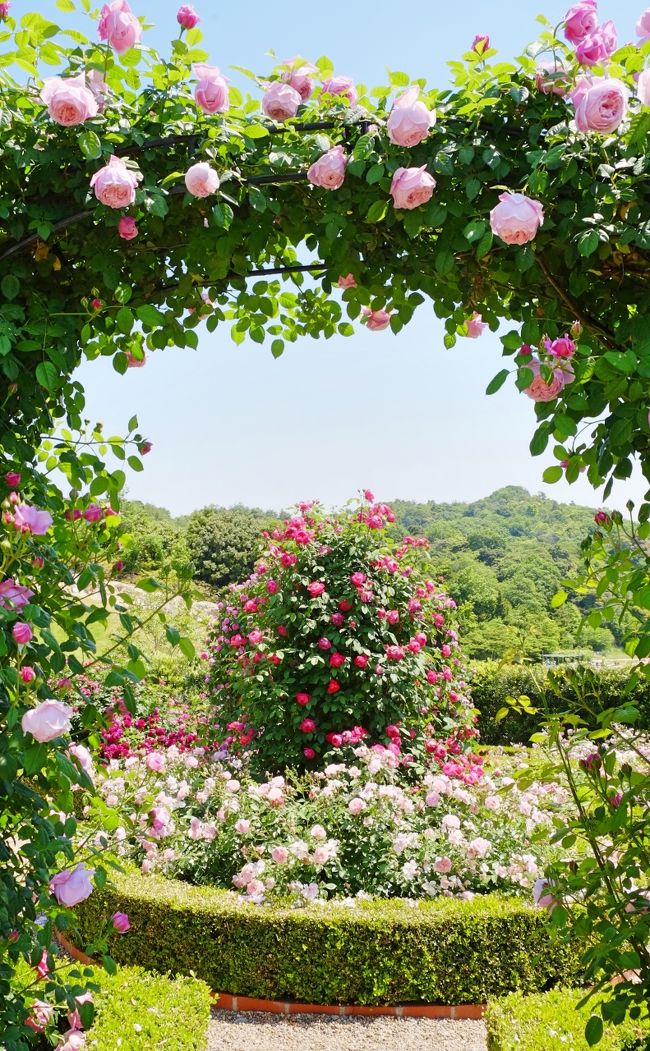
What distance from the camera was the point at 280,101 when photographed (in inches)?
72.9

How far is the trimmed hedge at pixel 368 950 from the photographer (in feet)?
11.8

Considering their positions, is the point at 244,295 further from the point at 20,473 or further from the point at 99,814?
the point at 99,814

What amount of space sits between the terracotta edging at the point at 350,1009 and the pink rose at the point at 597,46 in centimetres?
350

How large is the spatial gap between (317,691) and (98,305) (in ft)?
12.8

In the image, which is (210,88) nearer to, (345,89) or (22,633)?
(345,89)

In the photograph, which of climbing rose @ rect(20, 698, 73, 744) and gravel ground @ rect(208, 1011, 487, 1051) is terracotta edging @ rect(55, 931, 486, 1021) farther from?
climbing rose @ rect(20, 698, 73, 744)

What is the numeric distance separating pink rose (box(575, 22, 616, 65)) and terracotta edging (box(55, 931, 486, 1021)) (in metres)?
3.50

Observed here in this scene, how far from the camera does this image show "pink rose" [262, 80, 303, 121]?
185 cm

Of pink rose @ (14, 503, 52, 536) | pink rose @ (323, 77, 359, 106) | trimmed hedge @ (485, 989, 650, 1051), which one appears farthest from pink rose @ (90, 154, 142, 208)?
trimmed hedge @ (485, 989, 650, 1051)

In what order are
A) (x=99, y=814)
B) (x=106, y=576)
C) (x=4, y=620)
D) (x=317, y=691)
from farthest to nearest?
(x=317, y=691)
(x=99, y=814)
(x=106, y=576)
(x=4, y=620)

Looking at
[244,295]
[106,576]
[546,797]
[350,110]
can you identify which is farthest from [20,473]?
[546,797]

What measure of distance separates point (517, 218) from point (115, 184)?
32.2 inches

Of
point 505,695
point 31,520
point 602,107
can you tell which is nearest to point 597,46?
point 602,107

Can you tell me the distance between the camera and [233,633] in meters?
6.61
